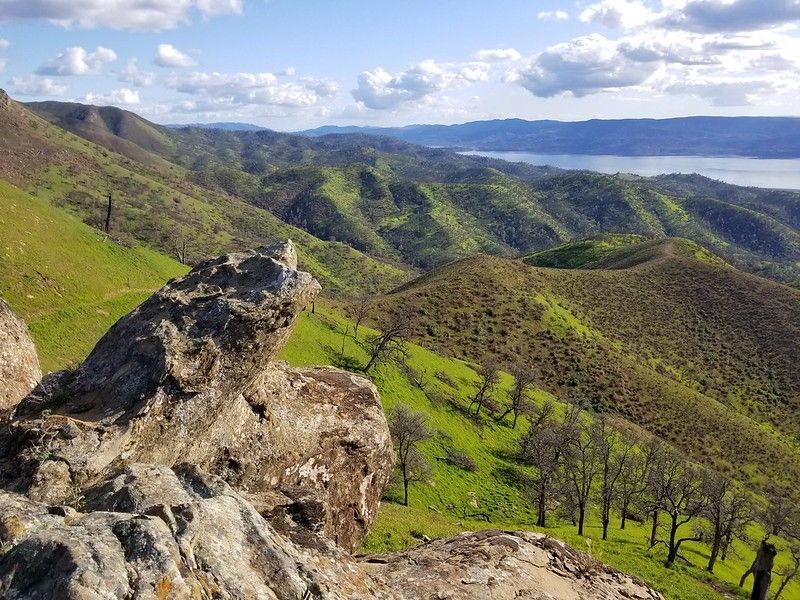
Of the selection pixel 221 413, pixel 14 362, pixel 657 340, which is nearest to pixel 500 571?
pixel 221 413

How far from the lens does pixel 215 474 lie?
1148cm

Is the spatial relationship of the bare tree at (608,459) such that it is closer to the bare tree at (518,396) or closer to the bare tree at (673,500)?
the bare tree at (673,500)

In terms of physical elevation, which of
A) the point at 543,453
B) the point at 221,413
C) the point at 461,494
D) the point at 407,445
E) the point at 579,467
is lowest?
the point at 579,467

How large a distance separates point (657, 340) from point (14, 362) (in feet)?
349

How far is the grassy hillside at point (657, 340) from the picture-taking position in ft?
251

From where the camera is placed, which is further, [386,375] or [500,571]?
[386,375]

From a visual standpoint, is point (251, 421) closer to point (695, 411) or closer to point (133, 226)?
point (695, 411)

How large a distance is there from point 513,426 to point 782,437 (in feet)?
149

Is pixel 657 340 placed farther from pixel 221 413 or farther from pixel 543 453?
pixel 221 413

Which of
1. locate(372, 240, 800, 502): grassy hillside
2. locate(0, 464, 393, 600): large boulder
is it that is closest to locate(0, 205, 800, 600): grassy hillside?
locate(0, 464, 393, 600): large boulder

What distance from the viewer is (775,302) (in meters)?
114

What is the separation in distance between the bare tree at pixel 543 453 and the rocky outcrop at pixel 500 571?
3232 centimetres

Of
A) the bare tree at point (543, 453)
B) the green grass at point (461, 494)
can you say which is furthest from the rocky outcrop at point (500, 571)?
the bare tree at point (543, 453)

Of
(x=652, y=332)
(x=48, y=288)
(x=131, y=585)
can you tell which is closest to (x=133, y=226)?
(x=48, y=288)
